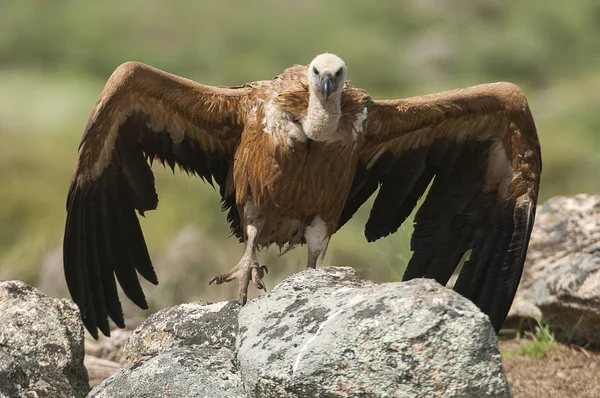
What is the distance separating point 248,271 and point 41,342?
139cm

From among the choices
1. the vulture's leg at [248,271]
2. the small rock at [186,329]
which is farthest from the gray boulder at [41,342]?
the vulture's leg at [248,271]

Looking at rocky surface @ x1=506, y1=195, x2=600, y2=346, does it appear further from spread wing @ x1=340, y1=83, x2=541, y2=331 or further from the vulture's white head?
the vulture's white head

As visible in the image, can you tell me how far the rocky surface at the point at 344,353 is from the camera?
13.0 feet

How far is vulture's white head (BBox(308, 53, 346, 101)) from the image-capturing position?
5.96 meters

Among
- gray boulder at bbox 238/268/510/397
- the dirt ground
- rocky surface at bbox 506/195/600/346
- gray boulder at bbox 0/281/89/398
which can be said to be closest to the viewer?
gray boulder at bbox 238/268/510/397

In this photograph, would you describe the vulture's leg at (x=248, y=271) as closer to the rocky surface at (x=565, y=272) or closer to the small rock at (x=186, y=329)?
the small rock at (x=186, y=329)

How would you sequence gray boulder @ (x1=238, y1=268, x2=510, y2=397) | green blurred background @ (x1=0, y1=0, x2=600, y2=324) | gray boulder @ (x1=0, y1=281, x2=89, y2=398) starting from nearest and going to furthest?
gray boulder @ (x1=238, y1=268, x2=510, y2=397)
gray boulder @ (x1=0, y1=281, x2=89, y2=398)
green blurred background @ (x1=0, y1=0, x2=600, y2=324)

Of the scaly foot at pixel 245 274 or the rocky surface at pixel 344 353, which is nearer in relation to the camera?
the rocky surface at pixel 344 353

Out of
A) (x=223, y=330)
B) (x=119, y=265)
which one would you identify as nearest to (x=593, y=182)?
(x=119, y=265)

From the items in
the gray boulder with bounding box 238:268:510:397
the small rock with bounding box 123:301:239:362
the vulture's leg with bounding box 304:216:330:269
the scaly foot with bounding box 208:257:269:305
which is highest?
the vulture's leg with bounding box 304:216:330:269

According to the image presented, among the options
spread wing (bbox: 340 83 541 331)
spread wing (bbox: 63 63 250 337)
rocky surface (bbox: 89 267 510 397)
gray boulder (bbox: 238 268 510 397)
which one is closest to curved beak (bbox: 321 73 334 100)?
spread wing (bbox: 340 83 541 331)

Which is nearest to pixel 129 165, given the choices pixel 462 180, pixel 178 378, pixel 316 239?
pixel 316 239

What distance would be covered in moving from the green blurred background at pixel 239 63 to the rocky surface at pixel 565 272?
10.1 feet

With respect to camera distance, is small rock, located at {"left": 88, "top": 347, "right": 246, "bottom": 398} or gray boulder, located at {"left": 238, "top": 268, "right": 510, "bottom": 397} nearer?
gray boulder, located at {"left": 238, "top": 268, "right": 510, "bottom": 397}
